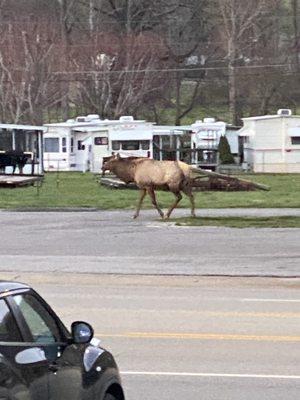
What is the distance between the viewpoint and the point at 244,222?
29.5 meters

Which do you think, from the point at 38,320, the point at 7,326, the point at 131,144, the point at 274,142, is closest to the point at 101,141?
the point at 131,144

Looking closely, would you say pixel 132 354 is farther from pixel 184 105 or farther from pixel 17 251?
pixel 184 105

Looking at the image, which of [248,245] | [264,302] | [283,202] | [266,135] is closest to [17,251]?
[248,245]

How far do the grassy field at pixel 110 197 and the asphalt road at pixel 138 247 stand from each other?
4.57 metres

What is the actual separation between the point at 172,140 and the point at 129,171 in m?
34.8

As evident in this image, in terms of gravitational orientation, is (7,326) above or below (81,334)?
above

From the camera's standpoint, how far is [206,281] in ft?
62.0

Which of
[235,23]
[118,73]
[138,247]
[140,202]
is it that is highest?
[235,23]

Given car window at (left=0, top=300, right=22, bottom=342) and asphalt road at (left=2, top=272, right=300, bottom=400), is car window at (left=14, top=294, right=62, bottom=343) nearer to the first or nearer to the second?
car window at (left=0, top=300, right=22, bottom=342)

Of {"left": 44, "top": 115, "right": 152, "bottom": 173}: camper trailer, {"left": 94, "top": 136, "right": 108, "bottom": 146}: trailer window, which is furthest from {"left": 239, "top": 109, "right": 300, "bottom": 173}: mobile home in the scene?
{"left": 94, "top": 136, "right": 108, "bottom": 146}: trailer window

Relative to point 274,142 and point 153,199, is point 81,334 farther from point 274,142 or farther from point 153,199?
point 274,142

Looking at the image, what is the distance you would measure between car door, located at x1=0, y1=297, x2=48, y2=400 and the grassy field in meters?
30.0

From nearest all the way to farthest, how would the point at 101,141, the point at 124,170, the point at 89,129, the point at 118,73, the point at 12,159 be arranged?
the point at 124,170 → the point at 12,159 → the point at 101,141 → the point at 89,129 → the point at 118,73

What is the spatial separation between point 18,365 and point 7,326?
30 centimetres
